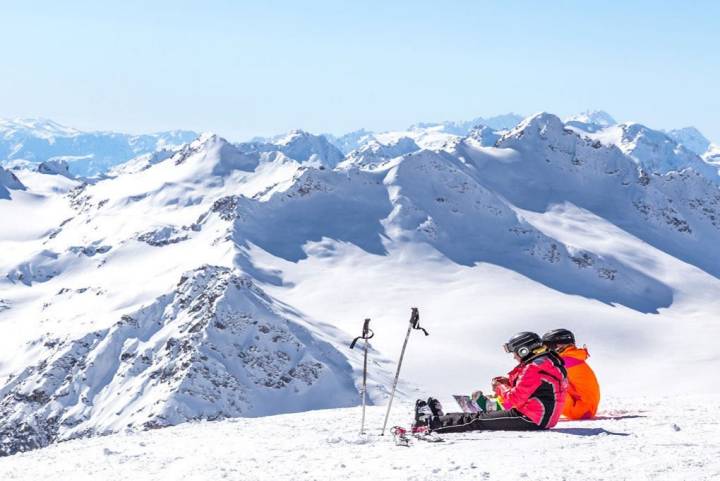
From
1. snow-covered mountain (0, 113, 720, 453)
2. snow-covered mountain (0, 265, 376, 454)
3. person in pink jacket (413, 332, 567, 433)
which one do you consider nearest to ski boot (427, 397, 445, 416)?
person in pink jacket (413, 332, 567, 433)

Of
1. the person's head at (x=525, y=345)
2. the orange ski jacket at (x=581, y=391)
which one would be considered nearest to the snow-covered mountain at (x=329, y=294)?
the orange ski jacket at (x=581, y=391)

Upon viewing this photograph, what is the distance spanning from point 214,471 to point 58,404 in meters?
108

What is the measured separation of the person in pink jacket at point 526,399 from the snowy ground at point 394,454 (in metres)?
0.22

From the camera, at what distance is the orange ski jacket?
16.1 m

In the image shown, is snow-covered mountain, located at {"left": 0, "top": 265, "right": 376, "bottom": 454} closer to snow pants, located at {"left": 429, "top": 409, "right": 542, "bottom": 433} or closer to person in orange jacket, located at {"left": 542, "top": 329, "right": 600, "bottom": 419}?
person in orange jacket, located at {"left": 542, "top": 329, "right": 600, "bottom": 419}

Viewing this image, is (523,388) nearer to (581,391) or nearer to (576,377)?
(576,377)

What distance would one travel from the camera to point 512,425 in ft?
47.7

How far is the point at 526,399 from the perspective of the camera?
47.6 feet

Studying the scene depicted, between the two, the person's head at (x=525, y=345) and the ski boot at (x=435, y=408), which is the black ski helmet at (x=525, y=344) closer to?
the person's head at (x=525, y=345)

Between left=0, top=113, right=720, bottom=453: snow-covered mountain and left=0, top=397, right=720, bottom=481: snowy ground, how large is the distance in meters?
79.5

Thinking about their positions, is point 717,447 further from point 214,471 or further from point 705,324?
point 705,324

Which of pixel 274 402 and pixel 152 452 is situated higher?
pixel 152 452

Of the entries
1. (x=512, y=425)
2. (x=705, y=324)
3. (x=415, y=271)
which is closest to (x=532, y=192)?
(x=415, y=271)

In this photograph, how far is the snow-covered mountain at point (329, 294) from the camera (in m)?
107
